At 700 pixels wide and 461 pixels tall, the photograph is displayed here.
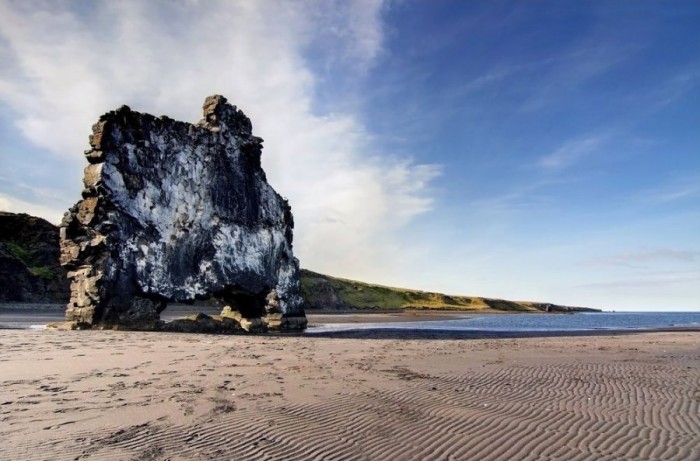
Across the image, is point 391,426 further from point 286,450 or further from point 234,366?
point 234,366

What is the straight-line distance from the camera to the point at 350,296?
331 feet

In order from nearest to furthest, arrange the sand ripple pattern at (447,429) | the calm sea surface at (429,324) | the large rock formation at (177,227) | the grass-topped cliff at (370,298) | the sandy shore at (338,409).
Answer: the sand ripple pattern at (447,429), the sandy shore at (338,409), the large rock formation at (177,227), the calm sea surface at (429,324), the grass-topped cliff at (370,298)

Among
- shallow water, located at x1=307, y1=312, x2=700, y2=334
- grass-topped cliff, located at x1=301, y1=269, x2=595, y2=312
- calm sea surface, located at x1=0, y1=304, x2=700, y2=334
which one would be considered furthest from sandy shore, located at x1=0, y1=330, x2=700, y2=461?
grass-topped cliff, located at x1=301, y1=269, x2=595, y2=312

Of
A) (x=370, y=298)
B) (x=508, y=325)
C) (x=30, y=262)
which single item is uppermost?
(x=30, y=262)

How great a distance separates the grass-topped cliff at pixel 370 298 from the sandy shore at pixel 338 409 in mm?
77018

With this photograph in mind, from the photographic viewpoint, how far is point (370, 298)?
105m

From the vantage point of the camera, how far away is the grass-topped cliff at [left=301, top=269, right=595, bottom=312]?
91625 millimetres

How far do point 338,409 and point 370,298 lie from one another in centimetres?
9844

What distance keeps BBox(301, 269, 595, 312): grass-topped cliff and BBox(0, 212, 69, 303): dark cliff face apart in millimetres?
41026

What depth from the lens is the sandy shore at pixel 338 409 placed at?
18.4 feet

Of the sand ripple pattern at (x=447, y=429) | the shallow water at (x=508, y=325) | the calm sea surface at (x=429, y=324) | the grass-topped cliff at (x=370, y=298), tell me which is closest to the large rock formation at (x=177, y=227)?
the calm sea surface at (x=429, y=324)

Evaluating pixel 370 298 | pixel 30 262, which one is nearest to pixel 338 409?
pixel 30 262

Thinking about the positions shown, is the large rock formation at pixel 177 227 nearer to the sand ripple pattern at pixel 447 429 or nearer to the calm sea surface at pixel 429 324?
the calm sea surface at pixel 429 324

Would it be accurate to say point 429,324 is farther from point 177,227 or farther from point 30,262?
point 30,262
